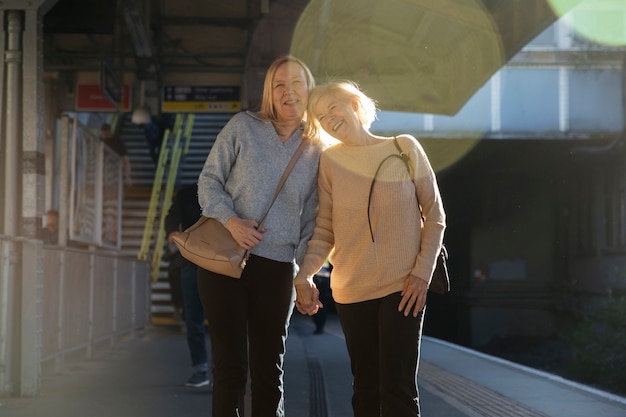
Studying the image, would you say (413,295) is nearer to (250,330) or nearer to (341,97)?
(250,330)

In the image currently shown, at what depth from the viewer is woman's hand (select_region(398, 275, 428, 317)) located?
12.2ft

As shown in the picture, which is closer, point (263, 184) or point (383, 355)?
point (383, 355)

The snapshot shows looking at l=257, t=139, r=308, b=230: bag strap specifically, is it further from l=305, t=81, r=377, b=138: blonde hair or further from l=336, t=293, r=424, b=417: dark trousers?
l=336, t=293, r=424, b=417: dark trousers

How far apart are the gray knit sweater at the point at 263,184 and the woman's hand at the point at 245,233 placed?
8 cm

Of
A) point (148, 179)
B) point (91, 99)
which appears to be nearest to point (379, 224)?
point (91, 99)

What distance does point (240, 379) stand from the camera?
3.91 meters

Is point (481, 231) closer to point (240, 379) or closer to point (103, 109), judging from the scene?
point (103, 109)

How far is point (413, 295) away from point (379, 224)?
31cm

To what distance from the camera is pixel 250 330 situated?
4004 mm

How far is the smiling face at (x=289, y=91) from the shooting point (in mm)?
4039

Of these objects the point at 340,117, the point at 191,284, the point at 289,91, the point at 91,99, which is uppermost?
the point at 91,99

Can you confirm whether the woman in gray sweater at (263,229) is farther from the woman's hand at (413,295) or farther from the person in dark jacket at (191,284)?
the person in dark jacket at (191,284)

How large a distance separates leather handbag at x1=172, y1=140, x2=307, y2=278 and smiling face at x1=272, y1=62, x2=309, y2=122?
0.51ft

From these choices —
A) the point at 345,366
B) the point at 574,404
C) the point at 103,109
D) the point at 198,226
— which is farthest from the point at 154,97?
the point at 198,226
